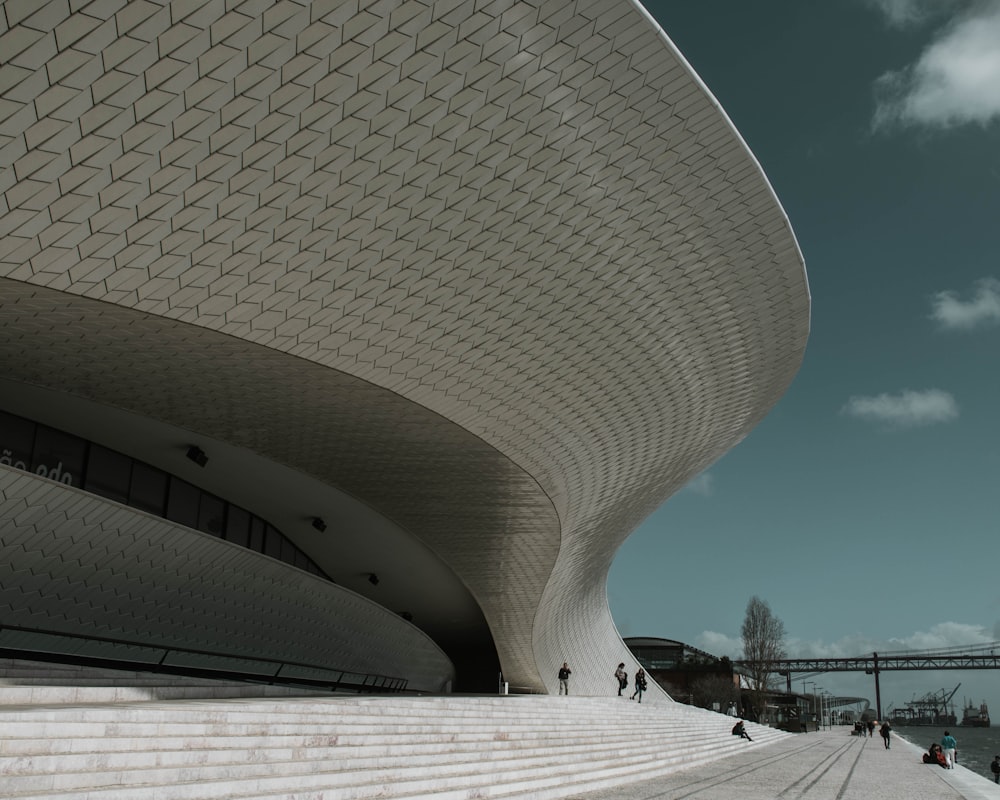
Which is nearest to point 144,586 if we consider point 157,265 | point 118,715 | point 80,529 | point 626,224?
point 80,529

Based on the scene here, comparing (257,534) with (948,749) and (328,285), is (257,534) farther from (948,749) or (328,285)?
(948,749)

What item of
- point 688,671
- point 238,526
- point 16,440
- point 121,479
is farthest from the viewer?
point 688,671

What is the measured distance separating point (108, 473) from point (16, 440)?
2109 millimetres

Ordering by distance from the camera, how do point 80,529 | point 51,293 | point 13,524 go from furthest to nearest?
point 80,529 < point 13,524 < point 51,293

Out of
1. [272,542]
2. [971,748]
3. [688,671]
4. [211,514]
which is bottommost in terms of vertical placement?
[971,748]

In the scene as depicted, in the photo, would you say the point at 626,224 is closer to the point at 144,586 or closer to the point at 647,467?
the point at 144,586

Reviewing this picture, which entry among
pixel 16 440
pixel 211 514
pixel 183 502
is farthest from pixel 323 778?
pixel 211 514

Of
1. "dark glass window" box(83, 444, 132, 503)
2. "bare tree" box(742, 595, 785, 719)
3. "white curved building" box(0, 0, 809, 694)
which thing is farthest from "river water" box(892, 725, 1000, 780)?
"dark glass window" box(83, 444, 132, 503)

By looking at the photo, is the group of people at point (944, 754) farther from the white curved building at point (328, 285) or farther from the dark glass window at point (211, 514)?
the dark glass window at point (211, 514)

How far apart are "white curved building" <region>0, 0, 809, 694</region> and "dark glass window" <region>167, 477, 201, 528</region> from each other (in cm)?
8

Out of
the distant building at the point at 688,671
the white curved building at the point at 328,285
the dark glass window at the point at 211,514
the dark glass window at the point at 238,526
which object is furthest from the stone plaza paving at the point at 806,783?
the distant building at the point at 688,671

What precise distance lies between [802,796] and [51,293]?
11051 mm

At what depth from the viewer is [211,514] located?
1805cm

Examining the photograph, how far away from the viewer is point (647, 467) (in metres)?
22.7
